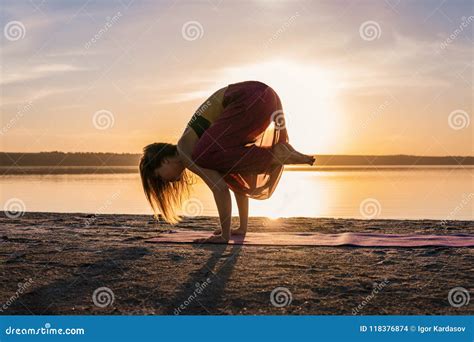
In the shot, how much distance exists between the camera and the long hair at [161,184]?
5652mm

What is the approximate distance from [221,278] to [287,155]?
196 centimetres

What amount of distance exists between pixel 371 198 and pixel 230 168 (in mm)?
8492

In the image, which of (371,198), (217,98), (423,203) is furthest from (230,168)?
(371,198)

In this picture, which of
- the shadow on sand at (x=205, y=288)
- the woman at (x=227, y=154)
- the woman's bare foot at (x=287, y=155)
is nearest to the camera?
the shadow on sand at (x=205, y=288)

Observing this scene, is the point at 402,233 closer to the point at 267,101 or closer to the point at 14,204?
the point at 267,101

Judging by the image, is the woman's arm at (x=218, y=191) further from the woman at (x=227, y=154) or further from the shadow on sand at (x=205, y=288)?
the shadow on sand at (x=205, y=288)

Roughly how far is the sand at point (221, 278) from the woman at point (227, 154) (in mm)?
510

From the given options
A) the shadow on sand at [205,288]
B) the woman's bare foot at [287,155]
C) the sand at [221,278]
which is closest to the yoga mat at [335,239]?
the sand at [221,278]

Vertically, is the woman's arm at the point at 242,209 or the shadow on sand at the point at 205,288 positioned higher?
the woman's arm at the point at 242,209

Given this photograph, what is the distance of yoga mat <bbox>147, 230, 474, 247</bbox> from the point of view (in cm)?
521

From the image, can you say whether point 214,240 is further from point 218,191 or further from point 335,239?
point 335,239

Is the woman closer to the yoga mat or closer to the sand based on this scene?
the yoga mat

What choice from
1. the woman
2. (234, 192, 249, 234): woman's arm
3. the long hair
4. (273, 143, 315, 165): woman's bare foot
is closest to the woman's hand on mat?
the woman

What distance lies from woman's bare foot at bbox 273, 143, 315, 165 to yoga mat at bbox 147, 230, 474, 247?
731 mm
